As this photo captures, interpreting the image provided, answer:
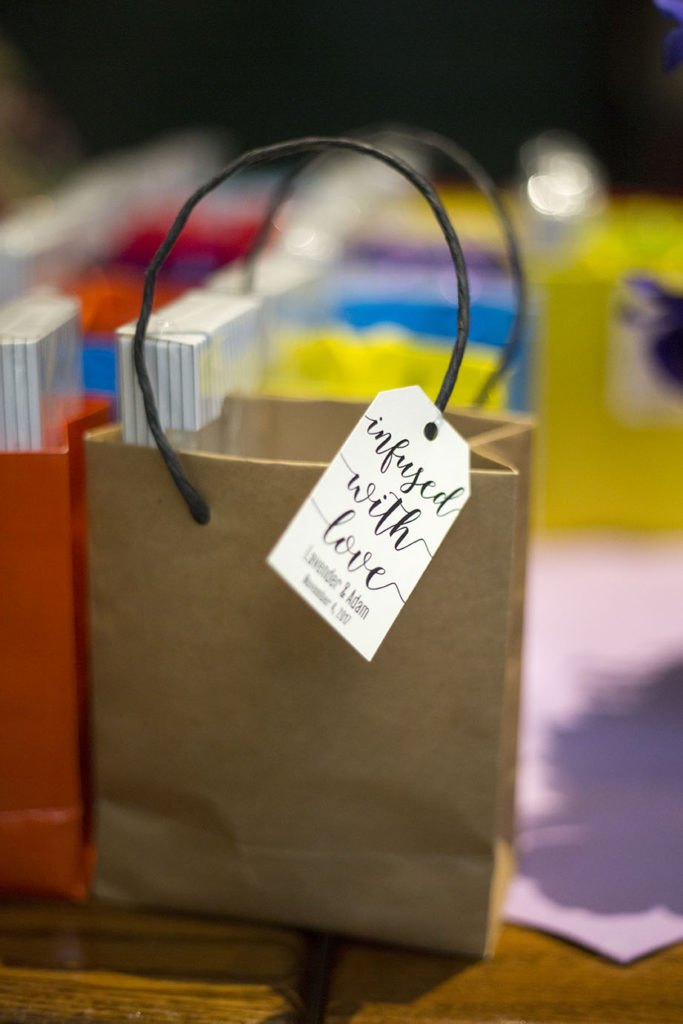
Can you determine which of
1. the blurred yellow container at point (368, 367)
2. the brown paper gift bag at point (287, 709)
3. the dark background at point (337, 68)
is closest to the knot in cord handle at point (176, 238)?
the brown paper gift bag at point (287, 709)

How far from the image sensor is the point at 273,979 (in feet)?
2.13

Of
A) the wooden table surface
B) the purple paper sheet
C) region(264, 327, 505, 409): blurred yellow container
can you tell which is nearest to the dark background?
the purple paper sheet

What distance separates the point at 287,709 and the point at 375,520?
0.48ft

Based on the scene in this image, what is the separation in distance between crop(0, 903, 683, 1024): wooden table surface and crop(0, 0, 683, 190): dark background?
312 cm

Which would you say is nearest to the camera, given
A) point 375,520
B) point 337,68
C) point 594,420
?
point 375,520

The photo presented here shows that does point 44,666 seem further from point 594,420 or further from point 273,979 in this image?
point 594,420

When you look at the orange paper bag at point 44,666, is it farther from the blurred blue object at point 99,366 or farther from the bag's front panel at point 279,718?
the blurred blue object at point 99,366

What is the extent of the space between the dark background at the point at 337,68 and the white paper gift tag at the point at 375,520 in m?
3.06

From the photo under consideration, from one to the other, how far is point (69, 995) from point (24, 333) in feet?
1.33

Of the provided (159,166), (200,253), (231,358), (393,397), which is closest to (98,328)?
(200,253)

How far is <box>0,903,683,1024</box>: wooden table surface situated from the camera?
2.03 ft

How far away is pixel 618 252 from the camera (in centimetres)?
131

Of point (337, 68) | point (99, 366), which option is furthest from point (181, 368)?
point (337, 68)

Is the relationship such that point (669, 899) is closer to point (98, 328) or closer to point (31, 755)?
point (31, 755)
